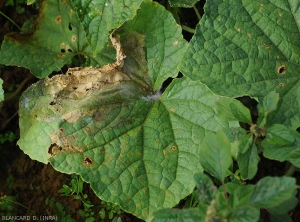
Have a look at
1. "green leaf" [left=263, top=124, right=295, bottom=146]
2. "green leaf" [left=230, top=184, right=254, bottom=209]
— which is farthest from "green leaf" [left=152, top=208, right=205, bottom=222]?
"green leaf" [left=263, top=124, right=295, bottom=146]

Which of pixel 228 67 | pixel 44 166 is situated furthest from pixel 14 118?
pixel 228 67

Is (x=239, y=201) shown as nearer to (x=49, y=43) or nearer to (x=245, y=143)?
(x=245, y=143)

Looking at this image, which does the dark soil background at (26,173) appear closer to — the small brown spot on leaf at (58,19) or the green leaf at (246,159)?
the small brown spot on leaf at (58,19)

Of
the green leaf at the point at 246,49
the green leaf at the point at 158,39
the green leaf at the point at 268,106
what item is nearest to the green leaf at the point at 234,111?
Result: the green leaf at the point at 268,106

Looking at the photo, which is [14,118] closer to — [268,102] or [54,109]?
[54,109]

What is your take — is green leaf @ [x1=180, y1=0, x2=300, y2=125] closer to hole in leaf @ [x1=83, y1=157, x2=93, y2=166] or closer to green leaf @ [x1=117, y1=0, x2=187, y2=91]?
green leaf @ [x1=117, y1=0, x2=187, y2=91]
